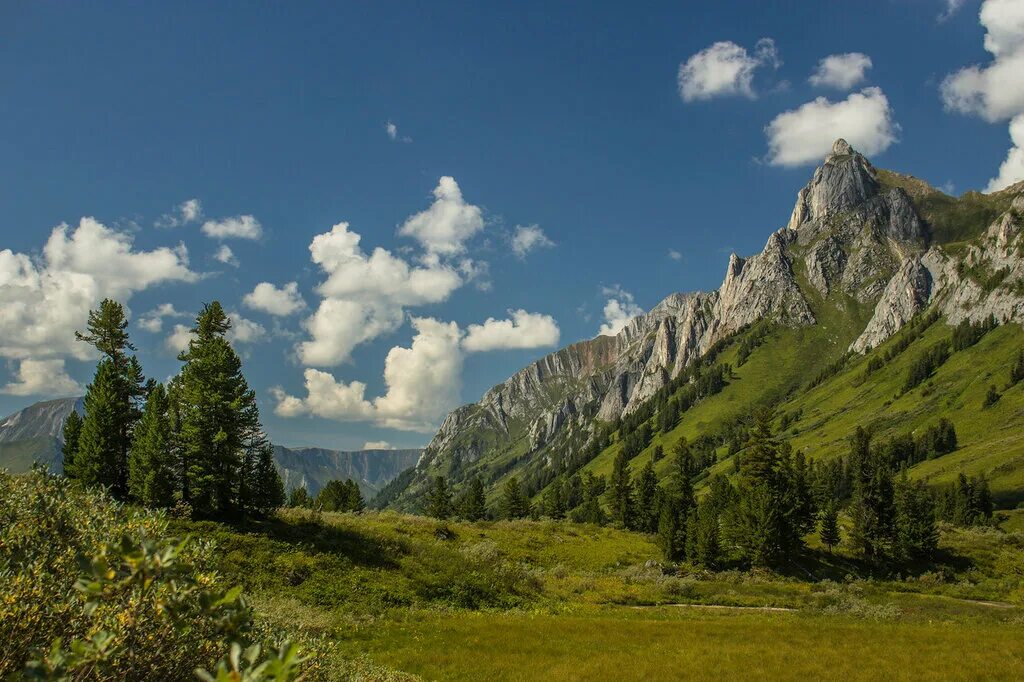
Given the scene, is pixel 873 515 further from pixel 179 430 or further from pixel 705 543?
pixel 179 430

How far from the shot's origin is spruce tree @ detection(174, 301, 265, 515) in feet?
163

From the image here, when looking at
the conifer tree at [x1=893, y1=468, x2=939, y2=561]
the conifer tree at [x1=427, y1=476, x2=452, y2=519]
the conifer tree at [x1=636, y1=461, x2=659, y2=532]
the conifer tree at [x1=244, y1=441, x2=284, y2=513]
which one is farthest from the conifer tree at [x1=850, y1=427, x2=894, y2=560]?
the conifer tree at [x1=427, y1=476, x2=452, y2=519]

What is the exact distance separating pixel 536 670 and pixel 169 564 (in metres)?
27.6

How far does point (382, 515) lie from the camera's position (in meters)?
82.5

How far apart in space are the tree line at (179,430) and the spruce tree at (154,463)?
86 millimetres

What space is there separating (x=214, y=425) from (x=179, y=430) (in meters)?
4.98

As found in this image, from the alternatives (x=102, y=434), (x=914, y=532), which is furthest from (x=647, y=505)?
(x=102, y=434)

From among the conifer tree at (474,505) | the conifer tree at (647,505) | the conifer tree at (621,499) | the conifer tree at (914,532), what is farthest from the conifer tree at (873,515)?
the conifer tree at (474,505)

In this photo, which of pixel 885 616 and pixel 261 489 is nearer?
pixel 885 616

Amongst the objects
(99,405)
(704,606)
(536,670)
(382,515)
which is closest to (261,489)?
(99,405)

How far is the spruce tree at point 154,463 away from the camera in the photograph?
156 ft

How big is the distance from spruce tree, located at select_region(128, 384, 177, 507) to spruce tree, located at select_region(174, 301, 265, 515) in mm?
1334

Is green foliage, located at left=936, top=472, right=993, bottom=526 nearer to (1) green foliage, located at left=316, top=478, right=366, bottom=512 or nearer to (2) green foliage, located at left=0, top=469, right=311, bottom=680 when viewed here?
(1) green foliage, located at left=316, top=478, right=366, bottom=512

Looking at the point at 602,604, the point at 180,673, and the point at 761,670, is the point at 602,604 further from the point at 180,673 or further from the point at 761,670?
the point at 180,673
